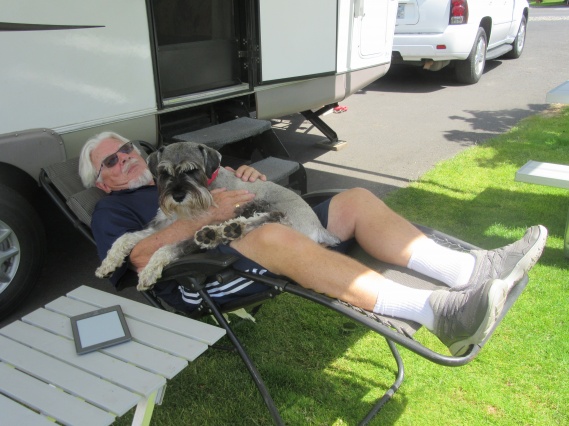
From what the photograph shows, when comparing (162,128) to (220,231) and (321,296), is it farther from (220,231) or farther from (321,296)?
(321,296)

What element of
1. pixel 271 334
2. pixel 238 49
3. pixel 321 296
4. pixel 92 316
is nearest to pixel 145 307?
pixel 92 316

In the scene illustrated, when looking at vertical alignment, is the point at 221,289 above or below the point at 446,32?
below

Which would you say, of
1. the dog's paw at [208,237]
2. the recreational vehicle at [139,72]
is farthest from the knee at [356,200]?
the recreational vehicle at [139,72]

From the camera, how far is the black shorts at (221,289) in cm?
241

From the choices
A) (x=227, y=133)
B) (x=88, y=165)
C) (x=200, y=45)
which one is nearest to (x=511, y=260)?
(x=88, y=165)

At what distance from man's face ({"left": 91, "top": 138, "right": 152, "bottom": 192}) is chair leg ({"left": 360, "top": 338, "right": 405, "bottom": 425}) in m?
1.65

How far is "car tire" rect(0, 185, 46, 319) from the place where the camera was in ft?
10.7

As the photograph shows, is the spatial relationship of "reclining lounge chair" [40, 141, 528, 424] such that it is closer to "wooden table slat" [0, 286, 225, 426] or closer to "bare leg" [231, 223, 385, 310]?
"bare leg" [231, 223, 385, 310]

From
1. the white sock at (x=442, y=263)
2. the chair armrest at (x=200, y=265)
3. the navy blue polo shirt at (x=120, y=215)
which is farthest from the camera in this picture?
the navy blue polo shirt at (x=120, y=215)

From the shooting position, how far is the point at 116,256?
2.50 meters

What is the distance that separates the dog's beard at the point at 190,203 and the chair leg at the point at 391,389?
117cm

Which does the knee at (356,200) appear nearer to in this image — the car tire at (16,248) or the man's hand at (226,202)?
the man's hand at (226,202)

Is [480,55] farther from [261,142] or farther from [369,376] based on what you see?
[369,376]

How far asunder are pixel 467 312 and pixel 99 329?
1453 mm
